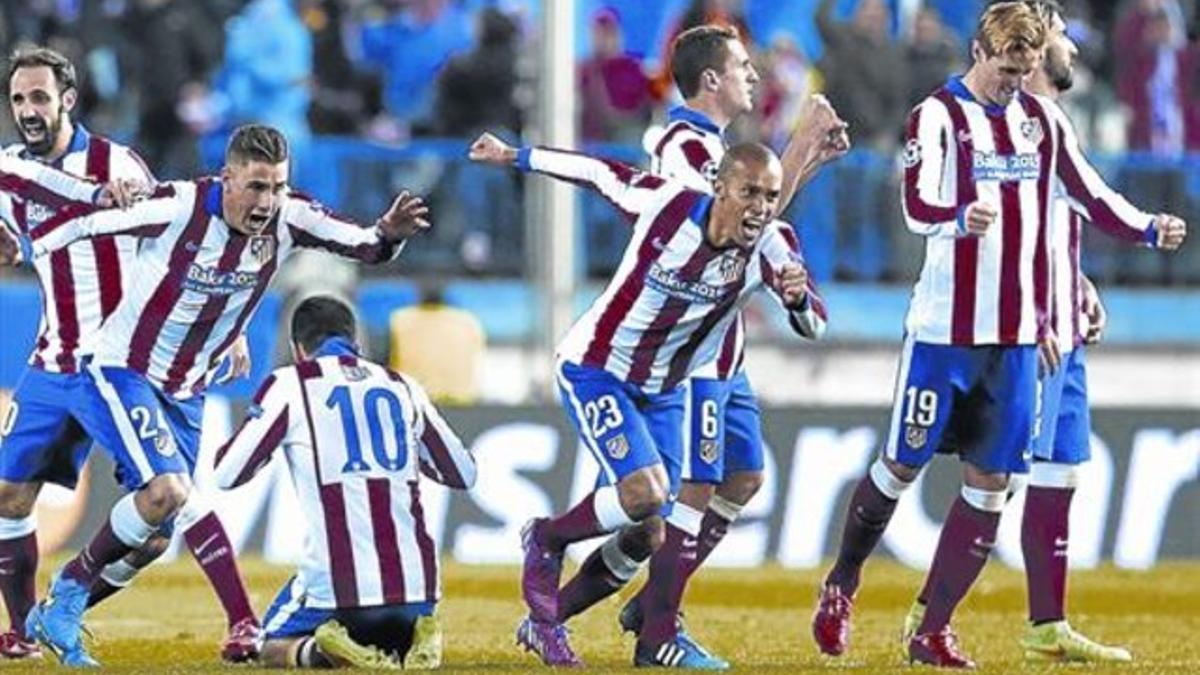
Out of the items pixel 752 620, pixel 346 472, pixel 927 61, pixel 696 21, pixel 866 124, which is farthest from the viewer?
pixel 927 61

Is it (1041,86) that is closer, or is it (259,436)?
(259,436)

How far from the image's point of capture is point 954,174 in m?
13.3

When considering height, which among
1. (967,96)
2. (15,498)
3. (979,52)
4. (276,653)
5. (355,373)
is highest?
(979,52)

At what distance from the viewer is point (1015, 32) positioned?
1316 centimetres

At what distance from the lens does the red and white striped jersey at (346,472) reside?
1252 centimetres

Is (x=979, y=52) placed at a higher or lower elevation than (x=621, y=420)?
higher

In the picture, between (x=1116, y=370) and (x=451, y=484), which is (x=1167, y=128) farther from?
(x=451, y=484)

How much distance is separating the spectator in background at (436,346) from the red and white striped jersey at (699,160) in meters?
8.54

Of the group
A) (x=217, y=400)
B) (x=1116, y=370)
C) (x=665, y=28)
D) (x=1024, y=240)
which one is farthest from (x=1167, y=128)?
(x=1024, y=240)

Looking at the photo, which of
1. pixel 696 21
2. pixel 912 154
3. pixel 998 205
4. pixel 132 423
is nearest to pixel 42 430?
pixel 132 423

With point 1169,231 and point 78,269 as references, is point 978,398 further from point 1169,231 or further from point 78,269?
point 78,269

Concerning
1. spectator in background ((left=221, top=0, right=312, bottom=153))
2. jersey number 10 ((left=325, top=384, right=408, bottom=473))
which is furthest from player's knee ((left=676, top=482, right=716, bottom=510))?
spectator in background ((left=221, top=0, right=312, bottom=153))

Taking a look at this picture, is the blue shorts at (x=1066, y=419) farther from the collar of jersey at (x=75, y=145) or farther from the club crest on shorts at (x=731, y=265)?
the collar of jersey at (x=75, y=145)

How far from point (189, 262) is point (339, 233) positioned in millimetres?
593
